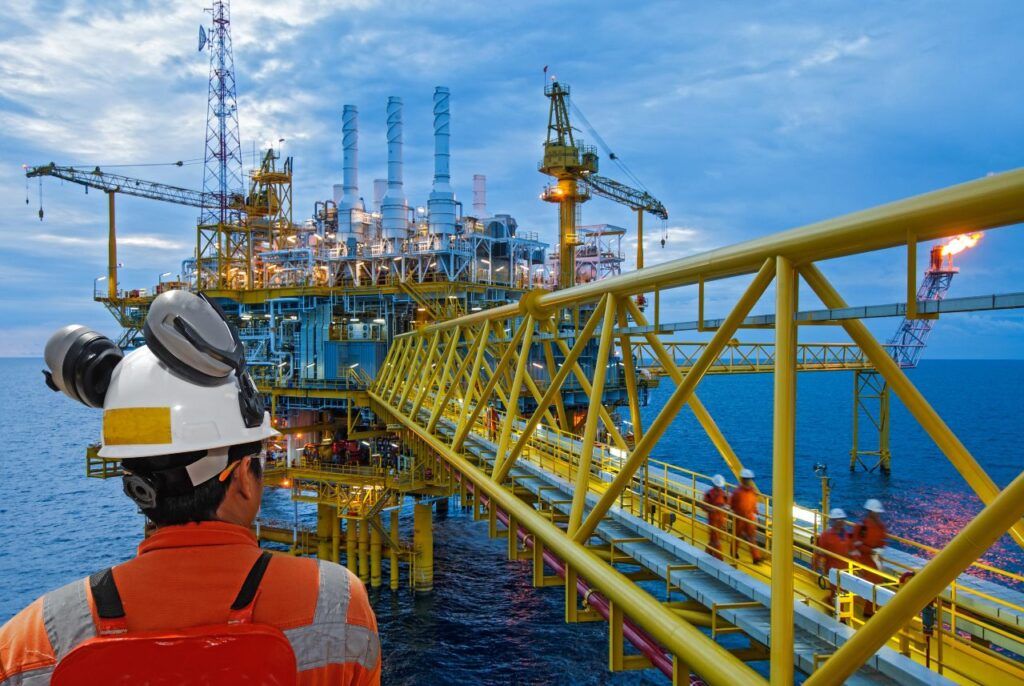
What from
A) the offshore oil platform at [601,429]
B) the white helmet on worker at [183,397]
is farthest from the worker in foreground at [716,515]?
the white helmet on worker at [183,397]

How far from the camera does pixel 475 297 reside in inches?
1806

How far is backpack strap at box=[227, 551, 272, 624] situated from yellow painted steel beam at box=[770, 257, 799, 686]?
14.7ft

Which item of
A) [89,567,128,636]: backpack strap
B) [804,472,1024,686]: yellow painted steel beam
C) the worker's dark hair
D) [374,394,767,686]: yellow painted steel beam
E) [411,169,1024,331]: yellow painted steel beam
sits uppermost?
[411,169,1024,331]: yellow painted steel beam

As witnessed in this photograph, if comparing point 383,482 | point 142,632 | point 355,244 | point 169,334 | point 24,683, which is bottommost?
point 383,482

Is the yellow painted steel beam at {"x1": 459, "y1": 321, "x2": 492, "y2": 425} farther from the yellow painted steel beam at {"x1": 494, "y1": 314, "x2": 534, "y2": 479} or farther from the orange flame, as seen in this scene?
the orange flame

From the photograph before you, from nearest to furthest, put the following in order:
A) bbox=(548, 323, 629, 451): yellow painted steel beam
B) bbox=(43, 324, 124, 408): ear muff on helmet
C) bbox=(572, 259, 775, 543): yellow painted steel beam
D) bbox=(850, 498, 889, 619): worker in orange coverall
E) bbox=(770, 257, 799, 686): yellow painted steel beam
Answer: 1. bbox=(43, 324, 124, 408): ear muff on helmet
2. bbox=(770, 257, 799, 686): yellow painted steel beam
3. bbox=(572, 259, 775, 543): yellow painted steel beam
4. bbox=(850, 498, 889, 619): worker in orange coverall
5. bbox=(548, 323, 629, 451): yellow painted steel beam

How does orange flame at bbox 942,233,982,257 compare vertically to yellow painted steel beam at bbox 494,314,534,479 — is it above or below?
above

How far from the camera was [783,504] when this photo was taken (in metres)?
5.64

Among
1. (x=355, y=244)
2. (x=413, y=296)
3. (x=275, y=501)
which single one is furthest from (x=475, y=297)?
(x=275, y=501)

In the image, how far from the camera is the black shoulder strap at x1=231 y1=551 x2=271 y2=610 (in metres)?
2.24

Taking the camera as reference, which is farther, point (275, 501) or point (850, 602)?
point (275, 501)

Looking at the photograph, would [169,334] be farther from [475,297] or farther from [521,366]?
[475,297]

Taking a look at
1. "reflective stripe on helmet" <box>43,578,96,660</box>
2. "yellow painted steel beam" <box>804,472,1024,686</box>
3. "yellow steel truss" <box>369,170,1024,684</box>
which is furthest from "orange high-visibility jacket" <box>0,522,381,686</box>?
"yellow steel truss" <box>369,170,1024,684</box>

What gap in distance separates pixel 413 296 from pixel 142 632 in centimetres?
4073
